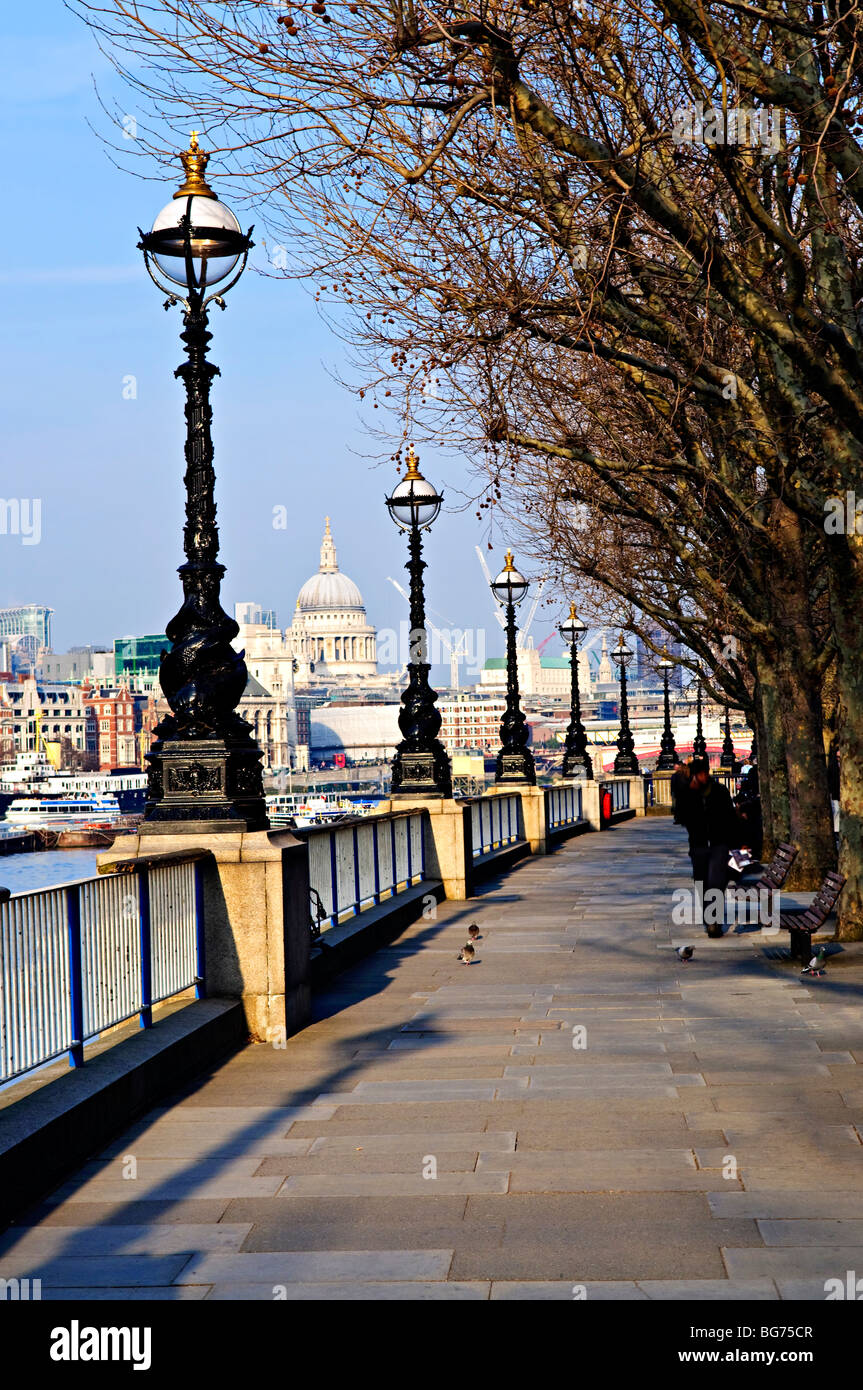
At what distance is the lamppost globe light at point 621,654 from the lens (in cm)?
4784

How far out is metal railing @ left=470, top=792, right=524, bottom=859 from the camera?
86.0ft

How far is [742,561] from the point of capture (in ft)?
66.9

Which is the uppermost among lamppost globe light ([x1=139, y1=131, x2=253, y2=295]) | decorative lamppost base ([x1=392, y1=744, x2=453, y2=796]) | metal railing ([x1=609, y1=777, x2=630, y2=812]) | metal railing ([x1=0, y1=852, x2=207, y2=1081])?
lamppost globe light ([x1=139, y1=131, x2=253, y2=295])

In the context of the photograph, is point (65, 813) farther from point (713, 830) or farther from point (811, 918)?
point (811, 918)

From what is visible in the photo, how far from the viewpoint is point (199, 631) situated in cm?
1058

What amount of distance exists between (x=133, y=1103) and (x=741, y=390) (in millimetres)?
8793

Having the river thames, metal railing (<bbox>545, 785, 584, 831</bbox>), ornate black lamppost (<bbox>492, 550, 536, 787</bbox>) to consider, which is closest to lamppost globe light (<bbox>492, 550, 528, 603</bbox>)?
ornate black lamppost (<bbox>492, 550, 536, 787</bbox>)

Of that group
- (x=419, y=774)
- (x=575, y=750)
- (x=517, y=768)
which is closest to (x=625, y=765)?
(x=575, y=750)

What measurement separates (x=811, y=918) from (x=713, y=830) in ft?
12.6

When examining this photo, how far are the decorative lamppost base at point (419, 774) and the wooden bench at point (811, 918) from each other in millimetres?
7815

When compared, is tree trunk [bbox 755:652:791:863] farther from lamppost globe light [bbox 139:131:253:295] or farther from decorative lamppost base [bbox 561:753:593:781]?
decorative lamppost base [bbox 561:753:593:781]

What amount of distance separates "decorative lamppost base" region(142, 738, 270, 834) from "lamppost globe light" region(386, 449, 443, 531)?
9640 millimetres

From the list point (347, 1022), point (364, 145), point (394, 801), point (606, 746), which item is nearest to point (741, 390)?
point (364, 145)
